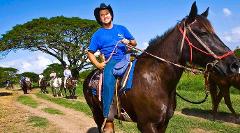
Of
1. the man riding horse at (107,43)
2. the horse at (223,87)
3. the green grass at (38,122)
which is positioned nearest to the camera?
the man riding horse at (107,43)

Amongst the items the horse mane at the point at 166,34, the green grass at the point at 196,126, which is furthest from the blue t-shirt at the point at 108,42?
the green grass at the point at 196,126

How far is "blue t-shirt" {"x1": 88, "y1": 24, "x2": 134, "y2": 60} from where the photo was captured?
6641 millimetres

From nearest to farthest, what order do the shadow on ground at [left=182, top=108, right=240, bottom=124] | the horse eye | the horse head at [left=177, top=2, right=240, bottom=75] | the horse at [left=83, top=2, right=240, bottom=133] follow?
the horse head at [left=177, top=2, right=240, bottom=75] → the horse at [left=83, top=2, right=240, bottom=133] → the horse eye → the shadow on ground at [left=182, top=108, right=240, bottom=124]

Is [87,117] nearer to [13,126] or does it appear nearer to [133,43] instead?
[13,126]


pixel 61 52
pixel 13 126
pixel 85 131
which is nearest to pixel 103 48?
pixel 85 131

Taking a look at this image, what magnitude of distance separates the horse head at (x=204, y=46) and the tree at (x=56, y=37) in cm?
4338

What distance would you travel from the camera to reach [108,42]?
6.65 m

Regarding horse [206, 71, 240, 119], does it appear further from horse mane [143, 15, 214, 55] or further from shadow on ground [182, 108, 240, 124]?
horse mane [143, 15, 214, 55]

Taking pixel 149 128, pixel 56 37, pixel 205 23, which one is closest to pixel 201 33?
pixel 205 23

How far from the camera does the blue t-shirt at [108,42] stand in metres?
6.64

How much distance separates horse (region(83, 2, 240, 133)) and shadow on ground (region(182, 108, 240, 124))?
7.30 m

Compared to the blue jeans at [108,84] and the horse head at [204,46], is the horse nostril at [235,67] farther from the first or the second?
the blue jeans at [108,84]

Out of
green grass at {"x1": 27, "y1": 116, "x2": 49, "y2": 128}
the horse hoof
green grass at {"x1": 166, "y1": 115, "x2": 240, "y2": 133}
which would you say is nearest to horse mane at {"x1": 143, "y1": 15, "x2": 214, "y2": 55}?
the horse hoof

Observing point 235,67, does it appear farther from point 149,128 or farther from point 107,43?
point 107,43
